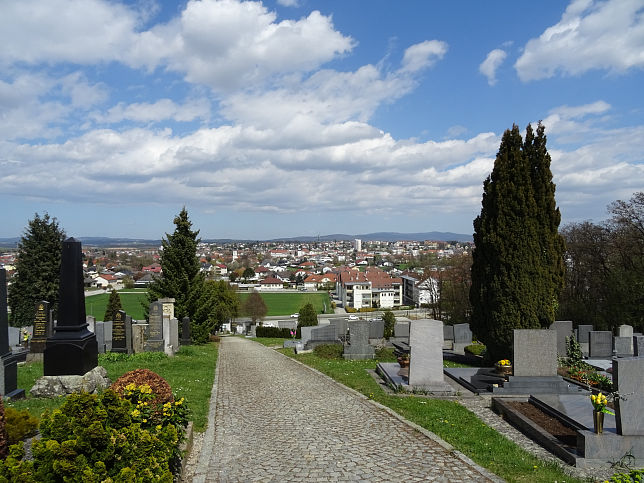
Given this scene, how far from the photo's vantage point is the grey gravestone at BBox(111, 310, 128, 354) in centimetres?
1809

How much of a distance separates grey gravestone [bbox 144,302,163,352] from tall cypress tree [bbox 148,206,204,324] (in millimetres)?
7595

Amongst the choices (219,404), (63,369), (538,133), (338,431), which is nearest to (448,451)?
(338,431)

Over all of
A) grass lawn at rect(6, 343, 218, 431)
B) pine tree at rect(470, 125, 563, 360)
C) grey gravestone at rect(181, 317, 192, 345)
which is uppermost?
pine tree at rect(470, 125, 563, 360)

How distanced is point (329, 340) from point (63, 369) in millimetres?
13519

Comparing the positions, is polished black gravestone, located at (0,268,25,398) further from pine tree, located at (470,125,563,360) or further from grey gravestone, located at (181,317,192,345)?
grey gravestone, located at (181,317,192,345)

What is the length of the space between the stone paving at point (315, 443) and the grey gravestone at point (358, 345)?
20.8 ft

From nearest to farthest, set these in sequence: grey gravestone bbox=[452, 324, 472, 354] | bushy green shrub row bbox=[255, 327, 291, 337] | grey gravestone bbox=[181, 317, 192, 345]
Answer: grey gravestone bbox=[452, 324, 472, 354], grey gravestone bbox=[181, 317, 192, 345], bushy green shrub row bbox=[255, 327, 291, 337]

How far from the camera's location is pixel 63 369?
960 cm

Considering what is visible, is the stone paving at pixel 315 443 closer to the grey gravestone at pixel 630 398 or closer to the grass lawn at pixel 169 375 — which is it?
the grass lawn at pixel 169 375

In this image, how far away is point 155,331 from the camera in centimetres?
1880

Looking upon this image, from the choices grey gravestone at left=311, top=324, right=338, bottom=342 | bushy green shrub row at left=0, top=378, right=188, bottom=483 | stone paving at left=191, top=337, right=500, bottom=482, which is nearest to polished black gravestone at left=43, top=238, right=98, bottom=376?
stone paving at left=191, top=337, right=500, bottom=482

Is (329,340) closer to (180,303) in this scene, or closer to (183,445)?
(180,303)

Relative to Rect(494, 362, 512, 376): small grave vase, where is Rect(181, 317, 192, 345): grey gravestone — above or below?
below

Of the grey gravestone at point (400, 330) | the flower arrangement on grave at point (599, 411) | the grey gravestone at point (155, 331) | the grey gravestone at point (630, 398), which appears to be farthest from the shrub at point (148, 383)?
the grey gravestone at point (400, 330)
